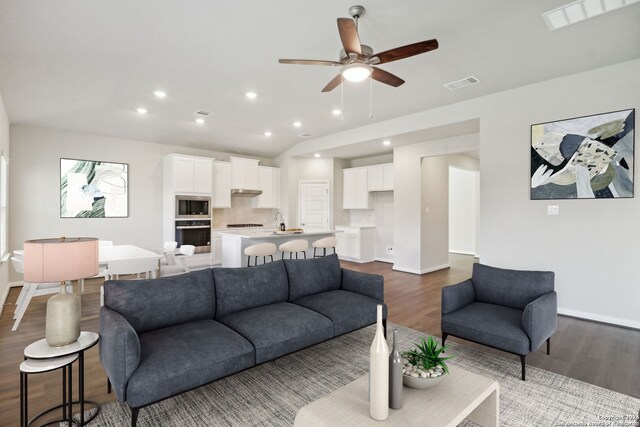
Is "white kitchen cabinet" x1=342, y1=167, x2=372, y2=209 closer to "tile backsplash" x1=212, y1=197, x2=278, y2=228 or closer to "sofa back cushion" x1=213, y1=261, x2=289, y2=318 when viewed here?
"tile backsplash" x1=212, y1=197, x2=278, y2=228

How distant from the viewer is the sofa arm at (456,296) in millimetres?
2943

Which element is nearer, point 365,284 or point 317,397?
point 317,397

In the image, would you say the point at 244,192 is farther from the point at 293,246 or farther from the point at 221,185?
the point at 293,246

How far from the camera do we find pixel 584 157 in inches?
150

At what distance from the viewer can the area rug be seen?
1.99m

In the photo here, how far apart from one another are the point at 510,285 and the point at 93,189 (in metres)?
6.98

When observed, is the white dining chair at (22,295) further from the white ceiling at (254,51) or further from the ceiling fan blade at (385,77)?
the ceiling fan blade at (385,77)

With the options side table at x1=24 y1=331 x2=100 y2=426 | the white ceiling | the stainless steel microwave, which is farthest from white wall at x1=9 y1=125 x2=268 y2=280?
side table at x1=24 y1=331 x2=100 y2=426

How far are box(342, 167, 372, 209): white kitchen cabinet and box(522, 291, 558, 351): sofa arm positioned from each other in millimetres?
5519

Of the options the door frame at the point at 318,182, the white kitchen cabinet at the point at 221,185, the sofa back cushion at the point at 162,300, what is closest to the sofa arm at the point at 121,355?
the sofa back cushion at the point at 162,300

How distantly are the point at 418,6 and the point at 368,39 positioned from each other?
62 cm

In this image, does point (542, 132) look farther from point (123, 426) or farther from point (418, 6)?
point (123, 426)

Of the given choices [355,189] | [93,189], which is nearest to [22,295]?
[93,189]

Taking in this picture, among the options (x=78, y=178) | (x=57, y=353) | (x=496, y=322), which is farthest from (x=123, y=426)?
(x=78, y=178)
